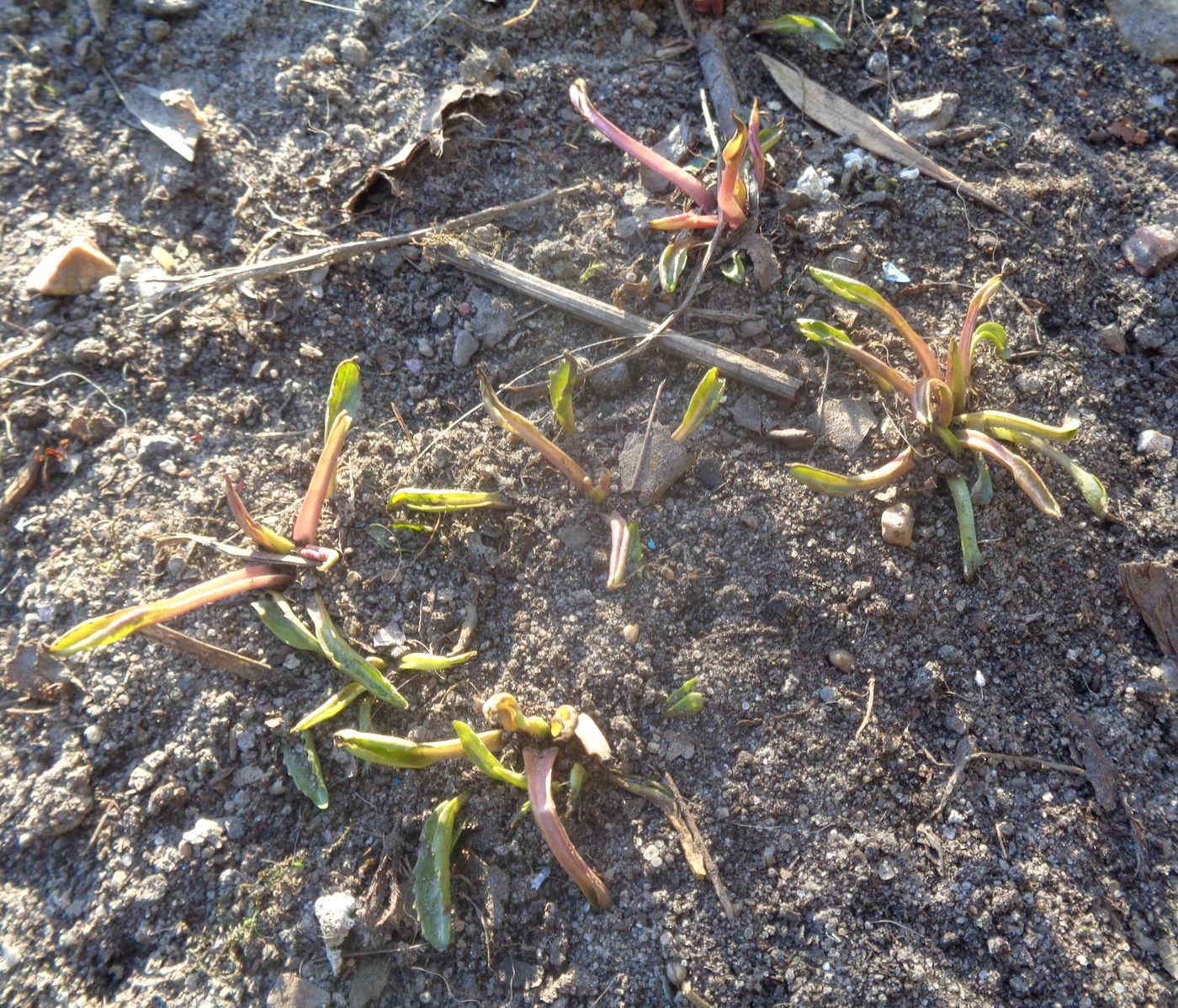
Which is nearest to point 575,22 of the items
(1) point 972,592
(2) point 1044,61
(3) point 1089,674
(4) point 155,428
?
(2) point 1044,61

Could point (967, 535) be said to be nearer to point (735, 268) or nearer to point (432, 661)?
point (735, 268)

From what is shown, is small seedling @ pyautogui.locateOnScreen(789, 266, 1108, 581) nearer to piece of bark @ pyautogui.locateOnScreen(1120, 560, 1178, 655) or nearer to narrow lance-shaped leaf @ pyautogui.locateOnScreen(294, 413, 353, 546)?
piece of bark @ pyautogui.locateOnScreen(1120, 560, 1178, 655)

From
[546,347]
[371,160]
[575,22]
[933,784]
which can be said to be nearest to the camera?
[933,784]

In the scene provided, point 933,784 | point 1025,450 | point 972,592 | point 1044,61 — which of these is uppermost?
point 1044,61

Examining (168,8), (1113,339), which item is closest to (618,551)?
(1113,339)

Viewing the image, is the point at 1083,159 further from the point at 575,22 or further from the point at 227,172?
the point at 227,172

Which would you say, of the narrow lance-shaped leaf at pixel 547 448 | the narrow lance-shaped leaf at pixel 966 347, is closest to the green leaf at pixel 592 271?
the narrow lance-shaped leaf at pixel 547 448

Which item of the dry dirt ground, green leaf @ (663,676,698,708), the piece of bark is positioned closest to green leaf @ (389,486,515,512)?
the dry dirt ground
